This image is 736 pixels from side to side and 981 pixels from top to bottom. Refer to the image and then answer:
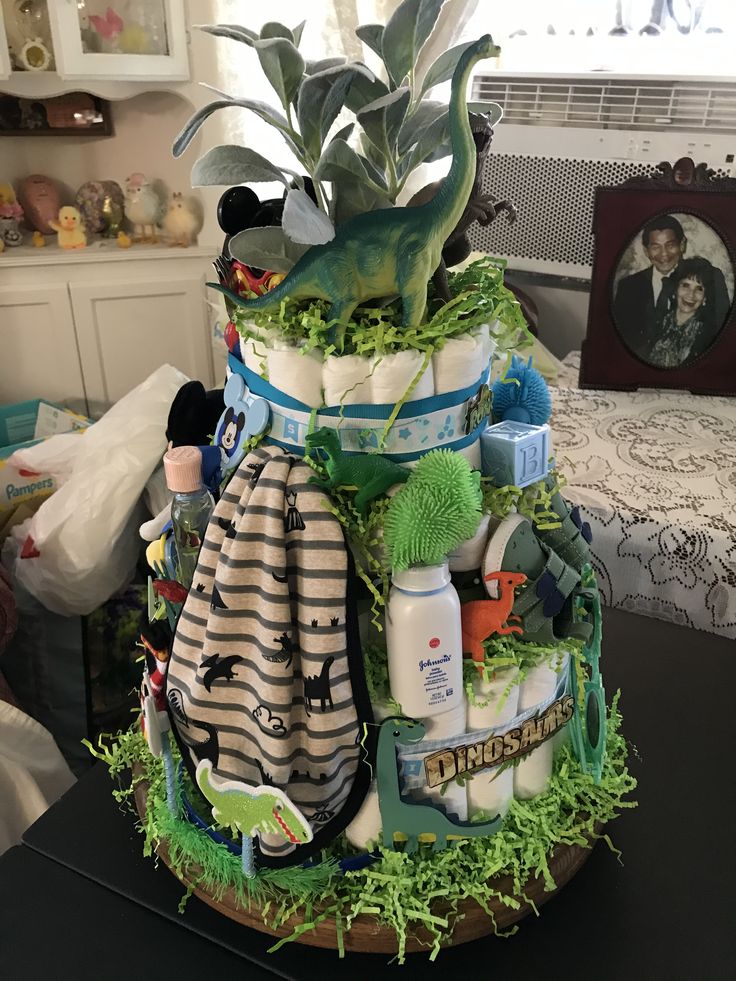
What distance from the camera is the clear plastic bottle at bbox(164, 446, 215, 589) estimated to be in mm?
648

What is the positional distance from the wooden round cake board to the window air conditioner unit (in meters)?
1.22

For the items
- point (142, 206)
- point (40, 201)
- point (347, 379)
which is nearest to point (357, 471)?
point (347, 379)

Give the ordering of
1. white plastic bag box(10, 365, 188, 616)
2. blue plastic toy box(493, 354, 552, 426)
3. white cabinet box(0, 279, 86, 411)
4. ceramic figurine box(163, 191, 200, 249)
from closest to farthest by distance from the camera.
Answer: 1. blue plastic toy box(493, 354, 552, 426)
2. white plastic bag box(10, 365, 188, 616)
3. white cabinet box(0, 279, 86, 411)
4. ceramic figurine box(163, 191, 200, 249)

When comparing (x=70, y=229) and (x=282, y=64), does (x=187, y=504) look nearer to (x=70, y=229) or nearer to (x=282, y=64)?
(x=282, y=64)

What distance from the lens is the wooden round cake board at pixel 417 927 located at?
61 cm

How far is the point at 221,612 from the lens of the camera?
58cm

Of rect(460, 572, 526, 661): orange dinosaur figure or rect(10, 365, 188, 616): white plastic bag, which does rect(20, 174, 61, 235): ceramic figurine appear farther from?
rect(460, 572, 526, 661): orange dinosaur figure

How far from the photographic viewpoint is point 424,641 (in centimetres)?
56

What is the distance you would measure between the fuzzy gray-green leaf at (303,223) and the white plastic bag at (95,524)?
832mm

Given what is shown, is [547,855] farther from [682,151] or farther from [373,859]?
[682,151]

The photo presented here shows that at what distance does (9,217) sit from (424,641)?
189 centimetres

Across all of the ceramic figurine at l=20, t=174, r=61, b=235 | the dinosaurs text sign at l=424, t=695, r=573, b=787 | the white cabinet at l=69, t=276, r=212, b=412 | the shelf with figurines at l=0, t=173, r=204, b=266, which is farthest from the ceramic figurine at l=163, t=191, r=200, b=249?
the dinosaurs text sign at l=424, t=695, r=573, b=787

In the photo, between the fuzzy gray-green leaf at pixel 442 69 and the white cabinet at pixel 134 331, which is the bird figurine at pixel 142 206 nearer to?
the white cabinet at pixel 134 331

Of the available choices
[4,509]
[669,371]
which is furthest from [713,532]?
[4,509]
